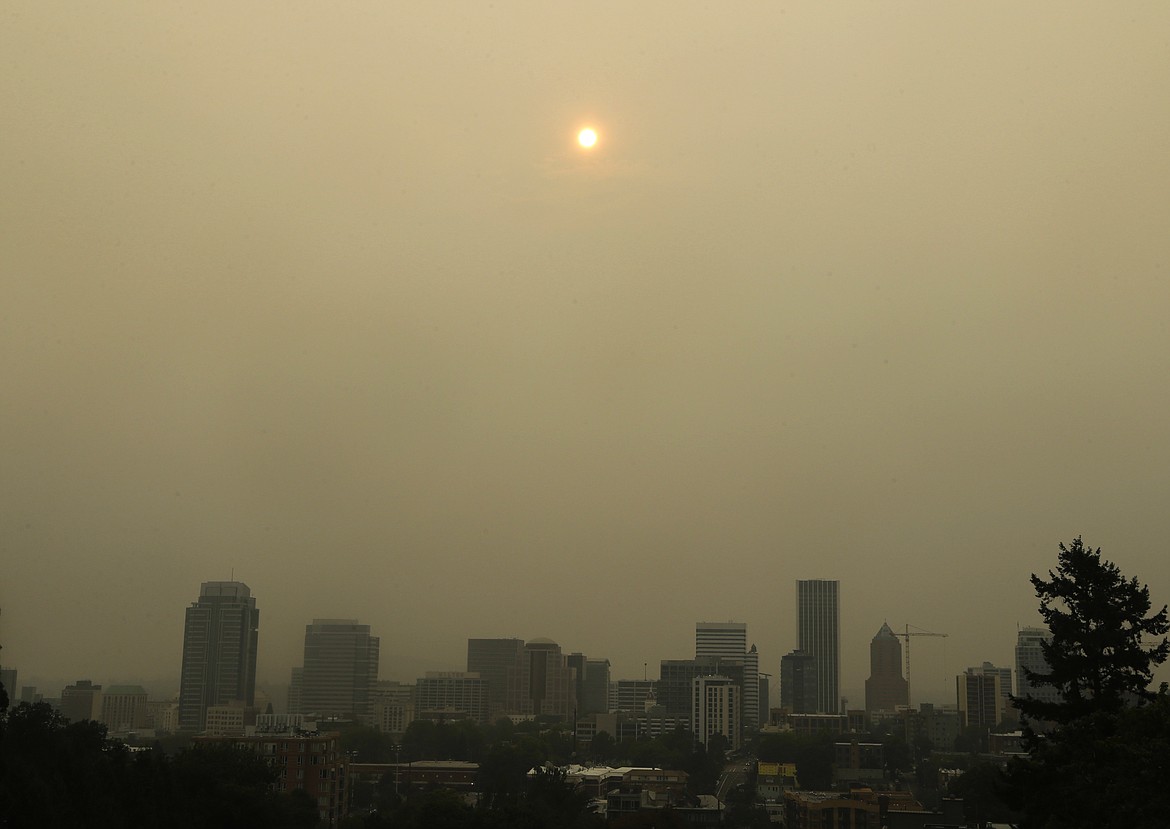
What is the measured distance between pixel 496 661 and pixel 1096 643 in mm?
130586

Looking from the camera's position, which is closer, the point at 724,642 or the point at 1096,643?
the point at 1096,643

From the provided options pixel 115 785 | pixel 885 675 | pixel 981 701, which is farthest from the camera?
pixel 885 675

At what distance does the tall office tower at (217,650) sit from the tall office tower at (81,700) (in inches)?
297

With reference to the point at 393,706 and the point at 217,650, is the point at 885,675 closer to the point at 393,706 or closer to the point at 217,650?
the point at 393,706

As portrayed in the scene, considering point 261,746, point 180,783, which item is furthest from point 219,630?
point 180,783

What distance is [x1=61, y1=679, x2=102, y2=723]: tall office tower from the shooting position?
71.3 metres

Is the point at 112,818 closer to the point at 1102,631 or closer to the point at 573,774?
the point at 1102,631

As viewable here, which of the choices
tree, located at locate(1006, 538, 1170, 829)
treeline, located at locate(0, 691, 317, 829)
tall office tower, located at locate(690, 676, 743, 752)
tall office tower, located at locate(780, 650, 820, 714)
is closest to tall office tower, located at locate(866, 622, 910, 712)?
tall office tower, located at locate(780, 650, 820, 714)

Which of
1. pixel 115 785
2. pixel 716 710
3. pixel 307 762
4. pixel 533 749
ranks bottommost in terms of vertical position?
pixel 533 749

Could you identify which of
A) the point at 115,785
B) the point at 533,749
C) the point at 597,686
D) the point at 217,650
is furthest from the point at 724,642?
the point at 115,785

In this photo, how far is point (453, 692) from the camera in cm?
13125

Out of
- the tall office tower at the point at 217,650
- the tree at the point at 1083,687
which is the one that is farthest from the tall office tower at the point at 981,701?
the tree at the point at 1083,687

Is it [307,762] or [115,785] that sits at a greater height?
[115,785]

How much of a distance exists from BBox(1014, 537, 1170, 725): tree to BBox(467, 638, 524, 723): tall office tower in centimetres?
12082
